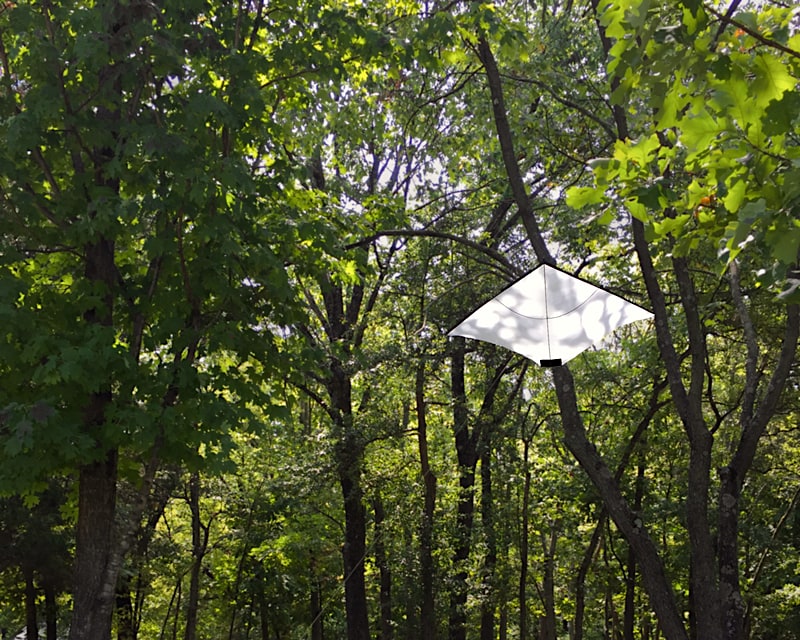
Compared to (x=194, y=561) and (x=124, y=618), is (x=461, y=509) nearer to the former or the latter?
(x=194, y=561)

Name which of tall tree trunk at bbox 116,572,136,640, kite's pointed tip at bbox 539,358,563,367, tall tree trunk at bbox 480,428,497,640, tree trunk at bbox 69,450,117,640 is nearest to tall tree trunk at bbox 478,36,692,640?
kite's pointed tip at bbox 539,358,563,367

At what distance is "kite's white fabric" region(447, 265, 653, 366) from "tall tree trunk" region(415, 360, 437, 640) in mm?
4166

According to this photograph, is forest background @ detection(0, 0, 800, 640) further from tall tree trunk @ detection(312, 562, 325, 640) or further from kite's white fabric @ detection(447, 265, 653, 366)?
tall tree trunk @ detection(312, 562, 325, 640)

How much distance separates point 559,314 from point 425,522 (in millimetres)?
7266

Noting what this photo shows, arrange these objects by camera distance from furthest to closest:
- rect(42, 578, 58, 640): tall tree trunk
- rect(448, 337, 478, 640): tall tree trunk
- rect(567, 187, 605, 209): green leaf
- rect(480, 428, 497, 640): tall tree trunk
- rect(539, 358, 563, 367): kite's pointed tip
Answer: rect(42, 578, 58, 640): tall tree trunk → rect(480, 428, 497, 640): tall tree trunk → rect(448, 337, 478, 640): tall tree trunk → rect(539, 358, 563, 367): kite's pointed tip → rect(567, 187, 605, 209): green leaf

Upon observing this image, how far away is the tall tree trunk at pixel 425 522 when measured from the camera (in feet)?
32.6

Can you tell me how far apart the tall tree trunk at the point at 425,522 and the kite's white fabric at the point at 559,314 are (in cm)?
417

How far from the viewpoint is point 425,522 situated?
39.2 ft

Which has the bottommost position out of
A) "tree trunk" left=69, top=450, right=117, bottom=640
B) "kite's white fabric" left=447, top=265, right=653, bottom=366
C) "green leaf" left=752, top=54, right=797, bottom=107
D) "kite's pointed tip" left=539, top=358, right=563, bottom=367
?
"tree trunk" left=69, top=450, right=117, bottom=640

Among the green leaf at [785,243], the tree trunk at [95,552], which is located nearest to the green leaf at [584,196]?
the green leaf at [785,243]

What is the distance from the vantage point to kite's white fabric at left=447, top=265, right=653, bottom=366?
5418 mm

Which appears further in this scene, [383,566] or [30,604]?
[30,604]

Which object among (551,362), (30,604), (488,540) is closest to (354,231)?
(551,362)

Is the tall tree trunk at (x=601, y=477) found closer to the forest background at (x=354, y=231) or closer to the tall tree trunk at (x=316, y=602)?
the forest background at (x=354, y=231)
